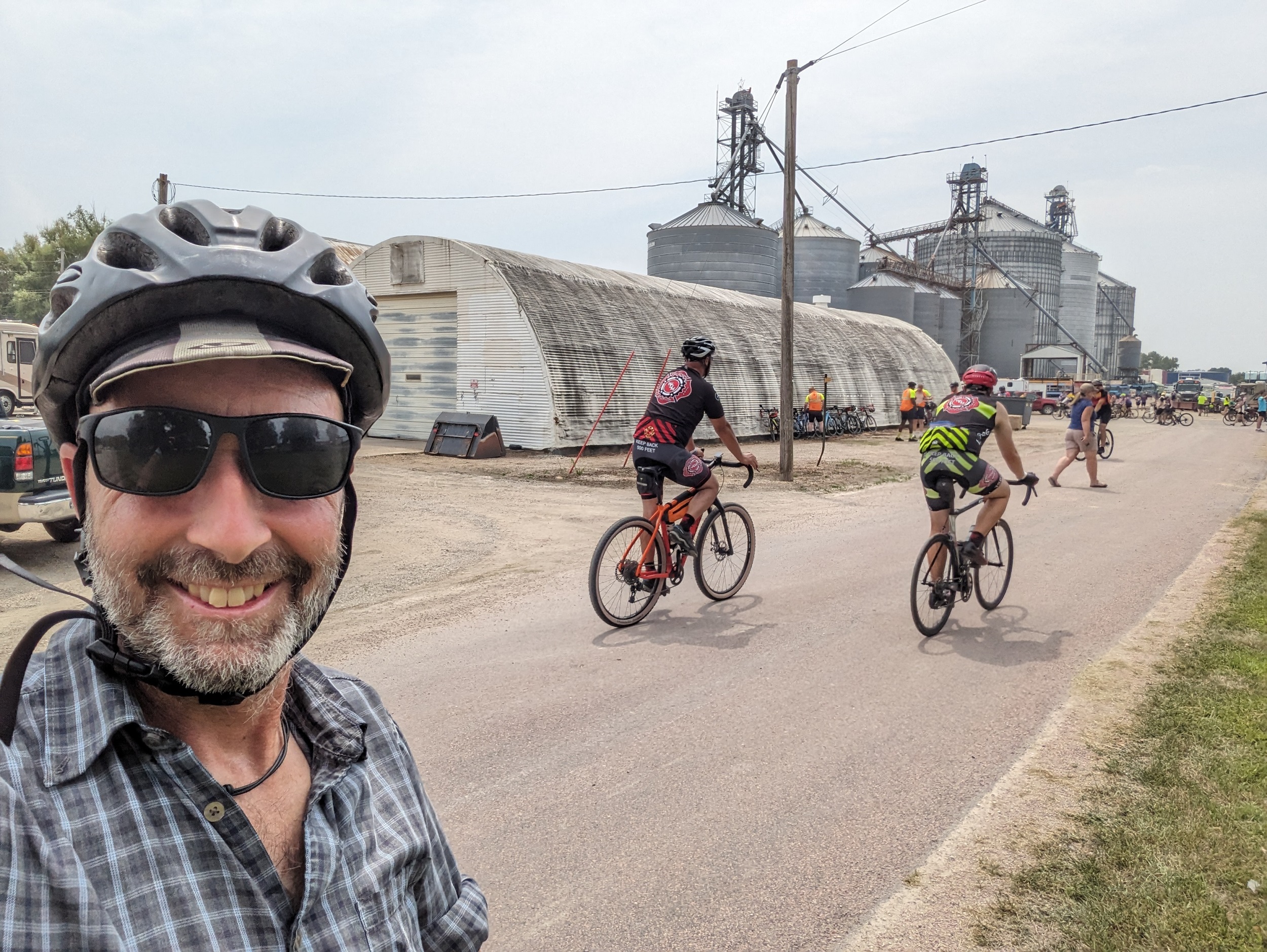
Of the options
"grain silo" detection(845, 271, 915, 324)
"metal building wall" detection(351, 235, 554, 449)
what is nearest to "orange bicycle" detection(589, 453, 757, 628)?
"metal building wall" detection(351, 235, 554, 449)

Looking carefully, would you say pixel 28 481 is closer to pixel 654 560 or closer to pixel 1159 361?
pixel 654 560

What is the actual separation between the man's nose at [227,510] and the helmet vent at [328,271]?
31 cm

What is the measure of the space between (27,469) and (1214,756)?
924 cm

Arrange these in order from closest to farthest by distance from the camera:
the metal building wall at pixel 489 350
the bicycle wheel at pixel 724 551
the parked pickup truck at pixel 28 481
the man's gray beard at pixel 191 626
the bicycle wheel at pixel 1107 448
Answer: the man's gray beard at pixel 191 626
the bicycle wheel at pixel 724 551
the parked pickup truck at pixel 28 481
the metal building wall at pixel 489 350
the bicycle wheel at pixel 1107 448

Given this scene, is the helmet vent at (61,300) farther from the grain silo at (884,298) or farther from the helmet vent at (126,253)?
the grain silo at (884,298)

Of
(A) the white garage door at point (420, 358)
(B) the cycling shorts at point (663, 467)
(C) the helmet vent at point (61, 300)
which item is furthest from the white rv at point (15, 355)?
(C) the helmet vent at point (61, 300)

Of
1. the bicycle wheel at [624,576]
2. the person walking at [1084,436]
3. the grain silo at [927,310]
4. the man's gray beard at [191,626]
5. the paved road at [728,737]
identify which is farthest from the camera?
the grain silo at [927,310]

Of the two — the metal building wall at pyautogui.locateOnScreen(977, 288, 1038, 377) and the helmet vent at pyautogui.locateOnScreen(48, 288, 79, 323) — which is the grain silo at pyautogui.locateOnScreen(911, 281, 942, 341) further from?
the helmet vent at pyautogui.locateOnScreen(48, 288, 79, 323)

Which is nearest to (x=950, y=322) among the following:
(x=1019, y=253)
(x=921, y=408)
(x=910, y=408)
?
(x=1019, y=253)

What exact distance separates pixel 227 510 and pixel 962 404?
258 inches

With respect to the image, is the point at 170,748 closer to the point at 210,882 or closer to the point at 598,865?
the point at 210,882

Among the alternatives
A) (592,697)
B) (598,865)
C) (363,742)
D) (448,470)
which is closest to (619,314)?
(448,470)

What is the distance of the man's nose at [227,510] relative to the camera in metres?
1.23

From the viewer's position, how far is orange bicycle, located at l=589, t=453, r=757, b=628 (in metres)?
6.65
